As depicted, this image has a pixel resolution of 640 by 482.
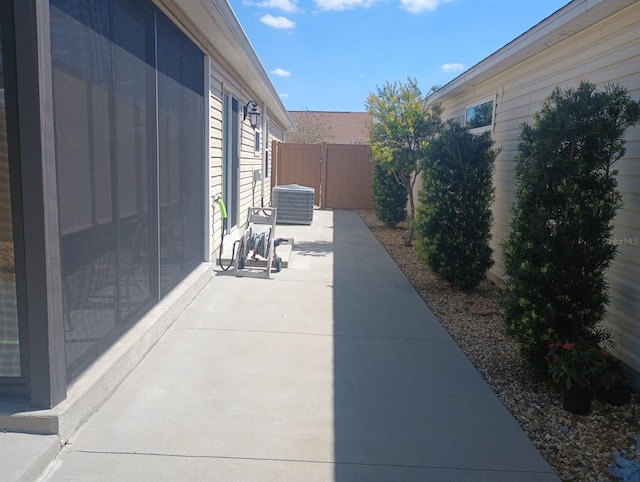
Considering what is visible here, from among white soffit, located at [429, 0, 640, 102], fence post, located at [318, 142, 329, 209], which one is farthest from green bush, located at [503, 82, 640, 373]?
fence post, located at [318, 142, 329, 209]

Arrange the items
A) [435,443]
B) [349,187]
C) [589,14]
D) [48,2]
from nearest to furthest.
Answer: [48,2] → [435,443] → [589,14] → [349,187]

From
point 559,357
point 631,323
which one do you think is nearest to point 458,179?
point 631,323

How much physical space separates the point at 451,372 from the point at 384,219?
8.08 meters

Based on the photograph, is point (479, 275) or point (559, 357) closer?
point (559, 357)

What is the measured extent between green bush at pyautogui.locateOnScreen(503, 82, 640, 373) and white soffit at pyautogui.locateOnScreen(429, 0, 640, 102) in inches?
37.9

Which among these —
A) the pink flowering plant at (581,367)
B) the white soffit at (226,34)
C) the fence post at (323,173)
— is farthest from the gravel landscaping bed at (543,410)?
the fence post at (323,173)

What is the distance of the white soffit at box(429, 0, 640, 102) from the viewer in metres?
4.04

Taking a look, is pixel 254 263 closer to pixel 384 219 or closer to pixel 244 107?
pixel 244 107

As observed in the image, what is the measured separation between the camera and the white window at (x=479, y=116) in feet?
24.1

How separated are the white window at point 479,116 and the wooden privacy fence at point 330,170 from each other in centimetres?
700

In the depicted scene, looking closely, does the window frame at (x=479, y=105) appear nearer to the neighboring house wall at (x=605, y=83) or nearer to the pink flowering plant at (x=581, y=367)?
the neighboring house wall at (x=605, y=83)

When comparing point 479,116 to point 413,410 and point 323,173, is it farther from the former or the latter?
point 323,173

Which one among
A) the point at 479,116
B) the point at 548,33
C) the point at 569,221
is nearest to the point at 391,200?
the point at 479,116

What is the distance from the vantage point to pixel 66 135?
261 cm
